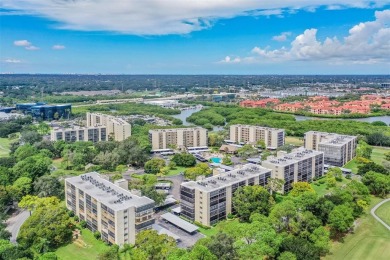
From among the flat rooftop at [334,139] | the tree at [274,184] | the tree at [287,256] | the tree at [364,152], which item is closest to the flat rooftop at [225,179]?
the tree at [274,184]

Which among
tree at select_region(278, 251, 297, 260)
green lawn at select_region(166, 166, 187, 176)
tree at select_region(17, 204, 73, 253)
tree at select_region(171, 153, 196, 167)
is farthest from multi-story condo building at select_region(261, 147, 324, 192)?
tree at select_region(17, 204, 73, 253)

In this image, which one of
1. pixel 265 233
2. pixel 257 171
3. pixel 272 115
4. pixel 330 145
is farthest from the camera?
pixel 272 115

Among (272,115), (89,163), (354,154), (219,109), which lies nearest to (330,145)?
(354,154)

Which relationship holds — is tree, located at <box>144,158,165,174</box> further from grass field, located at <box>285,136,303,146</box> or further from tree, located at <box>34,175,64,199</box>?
grass field, located at <box>285,136,303,146</box>

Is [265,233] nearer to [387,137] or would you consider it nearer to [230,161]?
[230,161]

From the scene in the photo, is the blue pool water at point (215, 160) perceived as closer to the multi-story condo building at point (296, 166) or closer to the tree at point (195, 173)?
the tree at point (195, 173)

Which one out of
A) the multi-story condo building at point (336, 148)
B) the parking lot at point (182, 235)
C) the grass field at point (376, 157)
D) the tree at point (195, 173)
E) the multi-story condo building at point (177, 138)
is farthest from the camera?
the multi-story condo building at point (177, 138)

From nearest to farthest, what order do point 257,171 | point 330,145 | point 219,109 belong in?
point 257,171 < point 330,145 < point 219,109
